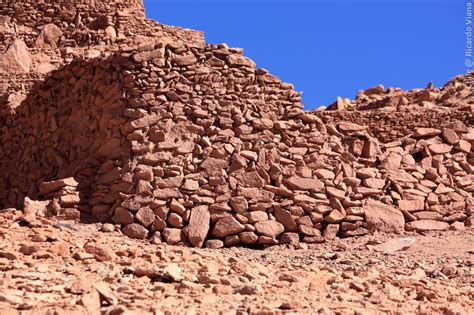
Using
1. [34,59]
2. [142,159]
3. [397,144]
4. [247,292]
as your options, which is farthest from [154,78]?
[34,59]

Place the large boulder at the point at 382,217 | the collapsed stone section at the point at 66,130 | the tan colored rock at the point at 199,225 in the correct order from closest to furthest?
the tan colored rock at the point at 199,225 → the large boulder at the point at 382,217 → the collapsed stone section at the point at 66,130

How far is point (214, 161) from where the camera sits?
11516 millimetres

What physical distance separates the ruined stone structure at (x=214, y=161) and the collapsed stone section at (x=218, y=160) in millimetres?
16

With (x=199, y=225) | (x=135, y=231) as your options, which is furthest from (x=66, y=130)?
(x=199, y=225)

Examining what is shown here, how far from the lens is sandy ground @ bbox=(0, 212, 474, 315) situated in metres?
7.53

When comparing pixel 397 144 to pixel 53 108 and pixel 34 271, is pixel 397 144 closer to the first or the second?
pixel 53 108

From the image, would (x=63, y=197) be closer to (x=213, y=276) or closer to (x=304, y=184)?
(x=304, y=184)

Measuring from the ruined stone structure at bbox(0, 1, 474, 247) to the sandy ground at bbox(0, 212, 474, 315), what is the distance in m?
0.48

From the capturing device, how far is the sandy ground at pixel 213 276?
24.7ft

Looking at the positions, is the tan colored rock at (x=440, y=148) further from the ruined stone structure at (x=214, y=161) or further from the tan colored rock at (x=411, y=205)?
the tan colored rock at (x=411, y=205)

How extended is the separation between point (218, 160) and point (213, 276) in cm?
328

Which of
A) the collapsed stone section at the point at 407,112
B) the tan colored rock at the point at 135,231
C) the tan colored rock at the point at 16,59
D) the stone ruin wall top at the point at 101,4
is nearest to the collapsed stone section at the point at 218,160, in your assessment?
the tan colored rock at the point at 135,231

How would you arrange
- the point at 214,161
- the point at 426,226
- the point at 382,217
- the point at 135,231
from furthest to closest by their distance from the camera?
the point at 426,226, the point at 382,217, the point at 214,161, the point at 135,231

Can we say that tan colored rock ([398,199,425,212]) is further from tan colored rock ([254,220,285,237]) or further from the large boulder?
tan colored rock ([254,220,285,237])
